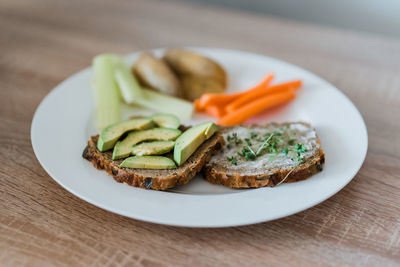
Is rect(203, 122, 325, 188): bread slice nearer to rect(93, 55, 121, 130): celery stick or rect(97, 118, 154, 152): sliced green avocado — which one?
rect(97, 118, 154, 152): sliced green avocado

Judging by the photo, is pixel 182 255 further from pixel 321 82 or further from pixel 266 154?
pixel 321 82

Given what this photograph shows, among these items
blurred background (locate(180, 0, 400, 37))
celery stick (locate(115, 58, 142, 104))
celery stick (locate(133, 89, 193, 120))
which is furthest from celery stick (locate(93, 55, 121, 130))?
blurred background (locate(180, 0, 400, 37))

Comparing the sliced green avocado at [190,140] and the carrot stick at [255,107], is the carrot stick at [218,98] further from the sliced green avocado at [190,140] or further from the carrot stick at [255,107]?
the sliced green avocado at [190,140]

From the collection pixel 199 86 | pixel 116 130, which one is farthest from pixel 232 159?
pixel 199 86

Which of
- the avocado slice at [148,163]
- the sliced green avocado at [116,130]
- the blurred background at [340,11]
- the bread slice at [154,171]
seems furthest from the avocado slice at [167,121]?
the blurred background at [340,11]

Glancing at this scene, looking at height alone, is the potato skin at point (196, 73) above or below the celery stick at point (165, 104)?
above

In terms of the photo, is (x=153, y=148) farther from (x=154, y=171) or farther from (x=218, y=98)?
(x=218, y=98)

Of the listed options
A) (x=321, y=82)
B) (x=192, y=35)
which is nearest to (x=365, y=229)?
(x=321, y=82)
